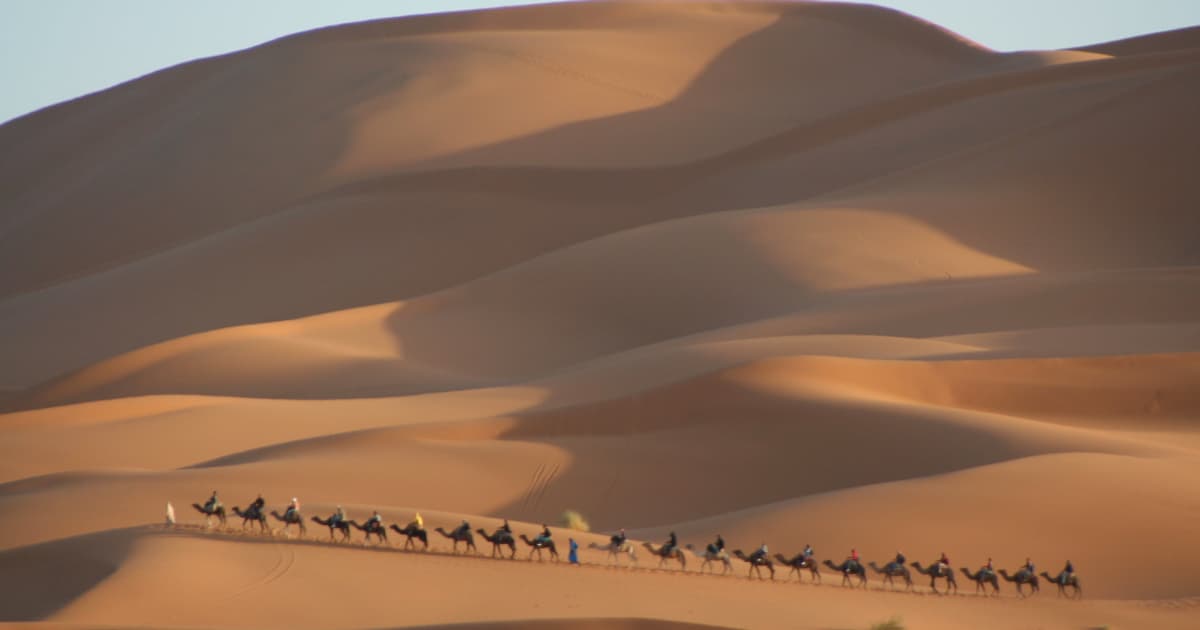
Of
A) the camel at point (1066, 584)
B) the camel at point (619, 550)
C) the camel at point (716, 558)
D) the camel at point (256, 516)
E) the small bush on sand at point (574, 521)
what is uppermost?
the small bush on sand at point (574, 521)

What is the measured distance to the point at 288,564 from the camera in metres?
22.2

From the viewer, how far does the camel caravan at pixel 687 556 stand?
23750mm

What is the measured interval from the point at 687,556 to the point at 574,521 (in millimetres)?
4533

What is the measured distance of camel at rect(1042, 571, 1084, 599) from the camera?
2373cm

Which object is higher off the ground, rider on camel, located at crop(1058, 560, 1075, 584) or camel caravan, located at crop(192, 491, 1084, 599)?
camel caravan, located at crop(192, 491, 1084, 599)

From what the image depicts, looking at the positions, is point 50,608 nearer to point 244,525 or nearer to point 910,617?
point 244,525

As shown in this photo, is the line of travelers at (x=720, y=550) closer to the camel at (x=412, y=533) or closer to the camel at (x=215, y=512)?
the camel at (x=412, y=533)

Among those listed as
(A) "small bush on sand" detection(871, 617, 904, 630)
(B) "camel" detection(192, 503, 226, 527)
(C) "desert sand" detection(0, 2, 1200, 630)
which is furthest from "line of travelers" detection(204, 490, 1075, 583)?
(A) "small bush on sand" detection(871, 617, 904, 630)

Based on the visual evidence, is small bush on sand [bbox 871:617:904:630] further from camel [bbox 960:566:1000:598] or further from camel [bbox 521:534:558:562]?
camel [bbox 521:534:558:562]

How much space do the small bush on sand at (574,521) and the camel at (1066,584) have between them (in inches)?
309

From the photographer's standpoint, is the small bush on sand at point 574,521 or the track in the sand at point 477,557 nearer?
the track in the sand at point 477,557

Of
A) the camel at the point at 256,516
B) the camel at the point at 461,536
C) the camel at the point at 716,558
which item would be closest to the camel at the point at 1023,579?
the camel at the point at 716,558

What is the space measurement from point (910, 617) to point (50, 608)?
9960 mm

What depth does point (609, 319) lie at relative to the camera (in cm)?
5181
